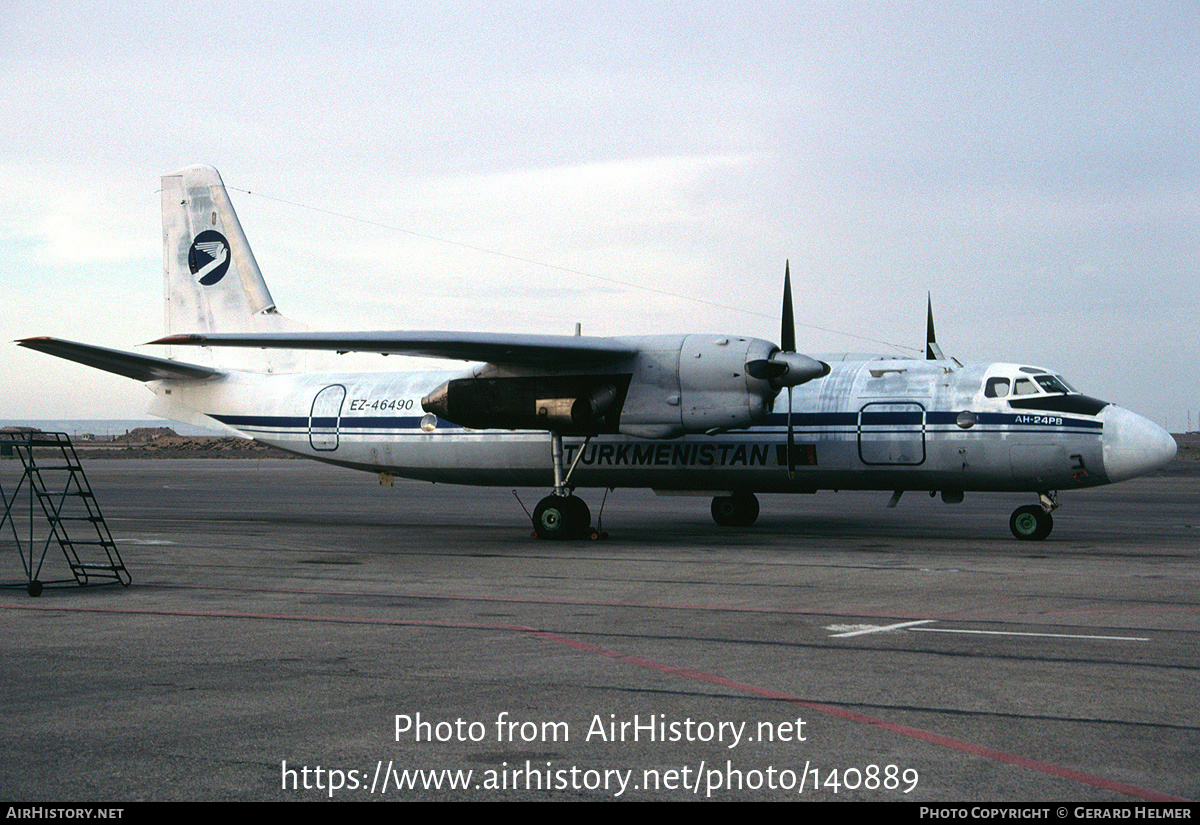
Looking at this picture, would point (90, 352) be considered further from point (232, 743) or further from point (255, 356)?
point (232, 743)

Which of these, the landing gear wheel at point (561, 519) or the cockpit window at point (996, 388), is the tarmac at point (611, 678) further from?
the cockpit window at point (996, 388)

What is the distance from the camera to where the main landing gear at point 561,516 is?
70.3ft

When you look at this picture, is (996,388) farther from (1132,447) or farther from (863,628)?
(863,628)

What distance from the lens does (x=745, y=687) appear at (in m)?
8.11

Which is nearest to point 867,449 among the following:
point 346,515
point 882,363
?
point 882,363

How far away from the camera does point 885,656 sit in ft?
30.4

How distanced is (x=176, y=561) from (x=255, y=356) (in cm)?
1186

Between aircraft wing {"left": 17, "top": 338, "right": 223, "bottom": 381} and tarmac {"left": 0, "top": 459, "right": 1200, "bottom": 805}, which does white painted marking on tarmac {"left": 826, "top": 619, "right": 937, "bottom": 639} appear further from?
aircraft wing {"left": 17, "top": 338, "right": 223, "bottom": 381}

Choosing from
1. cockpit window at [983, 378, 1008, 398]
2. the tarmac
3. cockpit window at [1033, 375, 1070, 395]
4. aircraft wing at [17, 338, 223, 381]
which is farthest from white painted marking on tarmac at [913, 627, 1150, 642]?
aircraft wing at [17, 338, 223, 381]

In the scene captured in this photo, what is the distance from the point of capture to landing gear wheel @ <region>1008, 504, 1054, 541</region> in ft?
67.0

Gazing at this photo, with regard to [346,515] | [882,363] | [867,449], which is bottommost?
[346,515]

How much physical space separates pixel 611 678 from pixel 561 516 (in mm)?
13013

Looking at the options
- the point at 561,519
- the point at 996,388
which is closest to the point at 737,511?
the point at 561,519
